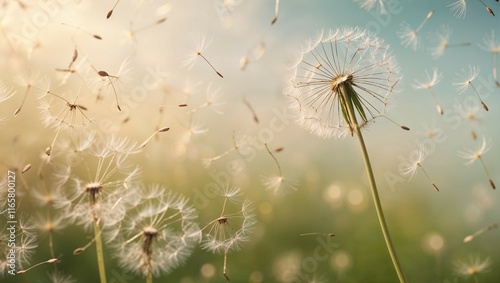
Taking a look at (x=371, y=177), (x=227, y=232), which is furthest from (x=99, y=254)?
(x=371, y=177)

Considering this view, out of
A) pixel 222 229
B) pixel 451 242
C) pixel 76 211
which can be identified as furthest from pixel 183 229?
pixel 451 242

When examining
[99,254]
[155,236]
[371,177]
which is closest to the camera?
[371,177]

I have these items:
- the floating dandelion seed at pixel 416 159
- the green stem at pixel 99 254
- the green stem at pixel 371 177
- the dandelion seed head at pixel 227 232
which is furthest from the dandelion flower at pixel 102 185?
the floating dandelion seed at pixel 416 159

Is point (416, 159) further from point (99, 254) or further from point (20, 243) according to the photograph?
point (20, 243)

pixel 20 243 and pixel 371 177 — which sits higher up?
pixel 371 177

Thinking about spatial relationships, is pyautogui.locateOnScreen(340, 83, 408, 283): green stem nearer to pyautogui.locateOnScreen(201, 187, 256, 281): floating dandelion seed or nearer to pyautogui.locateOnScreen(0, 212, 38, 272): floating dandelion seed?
pyautogui.locateOnScreen(201, 187, 256, 281): floating dandelion seed

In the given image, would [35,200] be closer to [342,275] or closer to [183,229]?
[183,229]

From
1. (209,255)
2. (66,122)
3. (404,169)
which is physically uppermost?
(404,169)
